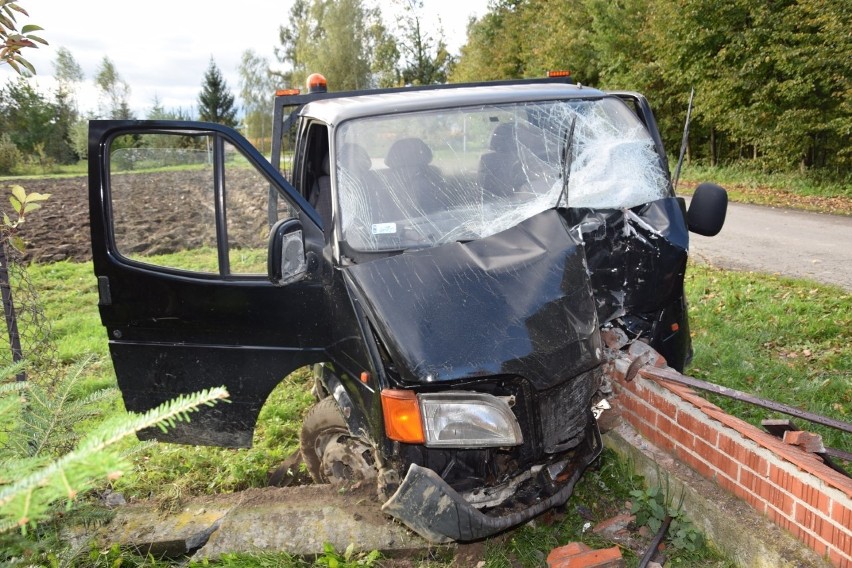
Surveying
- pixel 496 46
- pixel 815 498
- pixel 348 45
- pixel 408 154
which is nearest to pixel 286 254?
pixel 408 154

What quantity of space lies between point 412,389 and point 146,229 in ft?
6.16

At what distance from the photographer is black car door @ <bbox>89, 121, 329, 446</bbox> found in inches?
138

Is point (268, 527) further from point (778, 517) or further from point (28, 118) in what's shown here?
point (28, 118)

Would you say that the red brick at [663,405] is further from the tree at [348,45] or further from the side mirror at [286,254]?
the tree at [348,45]

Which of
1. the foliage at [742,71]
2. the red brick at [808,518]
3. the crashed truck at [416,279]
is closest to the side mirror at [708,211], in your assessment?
the crashed truck at [416,279]

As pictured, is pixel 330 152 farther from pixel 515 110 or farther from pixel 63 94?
pixel 63 94

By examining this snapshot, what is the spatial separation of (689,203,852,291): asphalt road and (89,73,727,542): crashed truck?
4993mm

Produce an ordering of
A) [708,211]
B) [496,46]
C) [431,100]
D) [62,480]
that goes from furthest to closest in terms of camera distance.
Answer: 1. [496,46]
2. [708,211]
3. [431,100]
4. [62,480]

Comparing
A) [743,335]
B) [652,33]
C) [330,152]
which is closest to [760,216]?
[743,335]

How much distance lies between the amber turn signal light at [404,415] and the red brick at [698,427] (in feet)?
4.58

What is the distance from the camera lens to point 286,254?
10.7 feet

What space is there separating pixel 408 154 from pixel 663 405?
189 centimetres

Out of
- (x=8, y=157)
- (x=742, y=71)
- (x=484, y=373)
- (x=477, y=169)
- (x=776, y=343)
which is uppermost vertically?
(x=742, y=71)

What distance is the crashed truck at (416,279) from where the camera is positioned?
2.75 m
